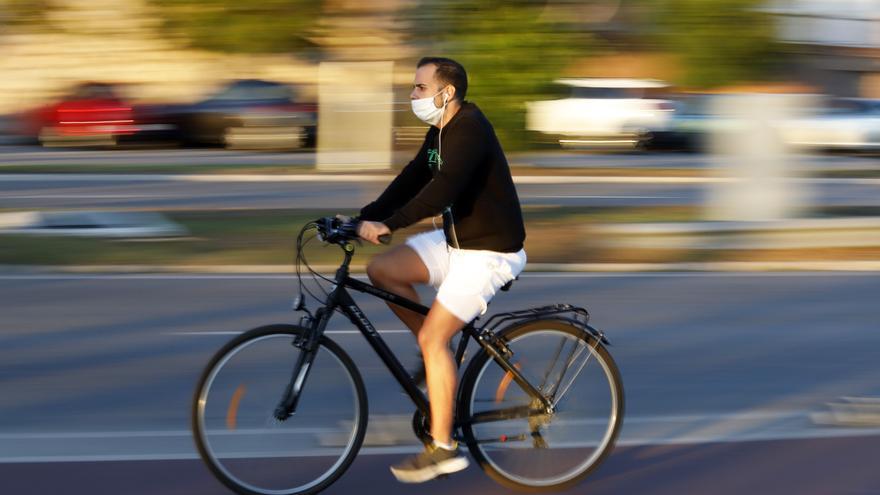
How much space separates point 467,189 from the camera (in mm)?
4664

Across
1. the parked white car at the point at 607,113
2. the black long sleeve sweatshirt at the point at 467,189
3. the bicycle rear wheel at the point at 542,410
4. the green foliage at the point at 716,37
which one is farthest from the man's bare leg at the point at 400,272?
the parked white car at the point at 607,113

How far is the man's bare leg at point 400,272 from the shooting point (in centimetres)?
480

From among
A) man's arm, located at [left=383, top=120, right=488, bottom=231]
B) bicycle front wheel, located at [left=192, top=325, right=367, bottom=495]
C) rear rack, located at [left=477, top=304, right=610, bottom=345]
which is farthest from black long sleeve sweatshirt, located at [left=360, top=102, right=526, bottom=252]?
bicycle front wheel, located at [left=192, top=325, right=367, bottom=495]

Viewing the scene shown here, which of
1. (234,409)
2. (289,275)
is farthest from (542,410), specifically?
(289,275)

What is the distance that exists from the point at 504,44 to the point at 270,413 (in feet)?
29.2

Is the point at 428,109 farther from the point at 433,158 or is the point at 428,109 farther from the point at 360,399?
the point at 360,399

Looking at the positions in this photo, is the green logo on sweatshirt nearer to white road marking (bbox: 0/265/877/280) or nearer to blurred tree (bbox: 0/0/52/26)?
white road marking (bbox: 0/265/877/280)

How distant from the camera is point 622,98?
26.0m

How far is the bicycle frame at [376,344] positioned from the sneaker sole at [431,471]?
20 centimetres

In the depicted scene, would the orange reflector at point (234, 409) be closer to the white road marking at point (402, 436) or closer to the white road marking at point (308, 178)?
the white road marking at point (402, 436)

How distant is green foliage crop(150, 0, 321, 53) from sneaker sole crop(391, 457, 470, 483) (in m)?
7.84

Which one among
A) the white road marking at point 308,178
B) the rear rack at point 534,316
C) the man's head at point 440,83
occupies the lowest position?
the white road marking at point 308,178

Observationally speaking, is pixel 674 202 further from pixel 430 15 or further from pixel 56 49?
Answer: pixel 56 49

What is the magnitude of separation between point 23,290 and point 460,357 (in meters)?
5.71
